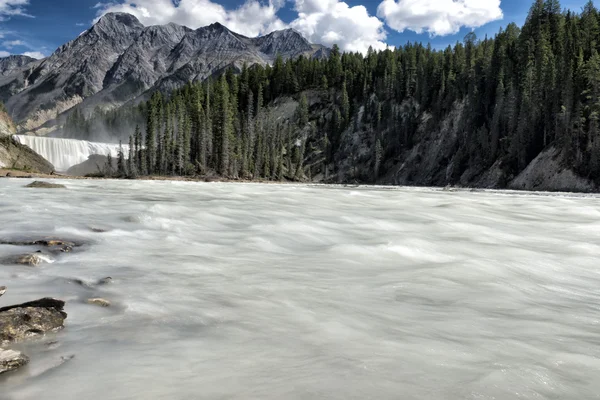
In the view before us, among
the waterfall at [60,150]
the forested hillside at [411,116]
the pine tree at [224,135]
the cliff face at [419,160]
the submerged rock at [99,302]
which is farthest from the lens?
the waterfall at [60,150]

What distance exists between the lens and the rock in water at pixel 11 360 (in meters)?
3.06

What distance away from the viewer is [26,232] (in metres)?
8.94

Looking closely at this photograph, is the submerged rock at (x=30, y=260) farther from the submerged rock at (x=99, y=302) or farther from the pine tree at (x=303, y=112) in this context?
the pine tree at (x=303, y=112)

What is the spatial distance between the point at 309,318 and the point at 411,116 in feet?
373

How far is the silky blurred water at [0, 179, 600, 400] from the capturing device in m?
3.03

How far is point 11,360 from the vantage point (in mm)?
3139

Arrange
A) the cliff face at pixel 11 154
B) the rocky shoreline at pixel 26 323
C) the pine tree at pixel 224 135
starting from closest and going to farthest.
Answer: the rocky shoreline at pixel 26 323 → the cliff face at pixel 11 154 → the pine tree at pixel 224 135

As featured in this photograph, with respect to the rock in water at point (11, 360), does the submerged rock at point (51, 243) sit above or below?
above

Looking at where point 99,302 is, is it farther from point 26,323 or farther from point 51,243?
point 51,243

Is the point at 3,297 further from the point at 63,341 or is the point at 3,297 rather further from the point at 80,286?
the point at 63,341

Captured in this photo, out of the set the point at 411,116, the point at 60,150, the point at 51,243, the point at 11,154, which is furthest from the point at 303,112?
the point at 51,243

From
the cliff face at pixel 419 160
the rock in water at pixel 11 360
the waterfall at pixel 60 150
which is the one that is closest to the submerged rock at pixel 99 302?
the rock in water at pixel 11 360

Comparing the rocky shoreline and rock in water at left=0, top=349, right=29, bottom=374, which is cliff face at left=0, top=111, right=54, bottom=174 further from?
rock in water at left=0, top=349, right=29, bottom=374

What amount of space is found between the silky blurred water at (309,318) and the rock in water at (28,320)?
0.15 meters
